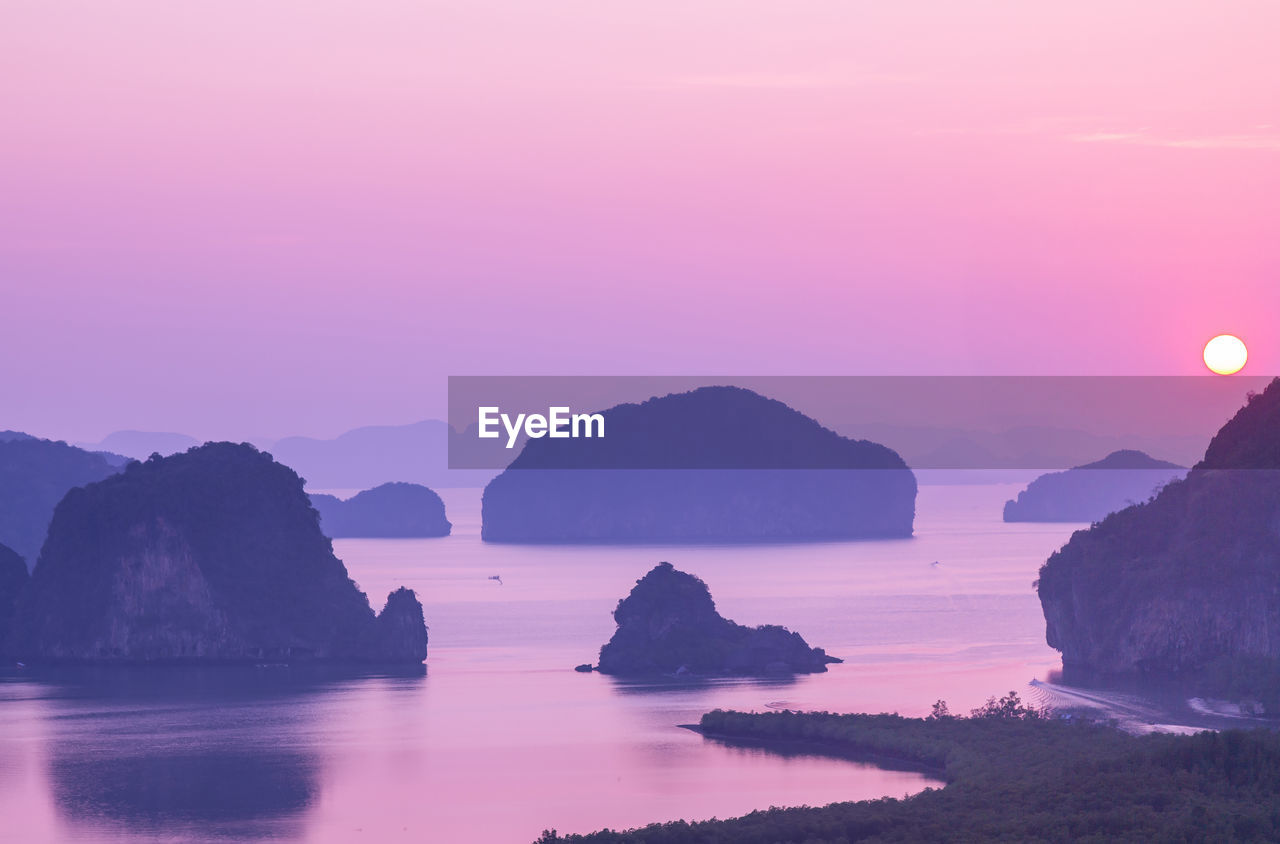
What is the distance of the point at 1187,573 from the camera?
92.6 meters

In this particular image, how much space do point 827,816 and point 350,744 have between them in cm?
3402

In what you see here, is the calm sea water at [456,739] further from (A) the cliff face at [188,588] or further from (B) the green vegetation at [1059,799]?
(B) the green vegetation at [1059,799]

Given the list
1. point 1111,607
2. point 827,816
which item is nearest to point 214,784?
point 827,816

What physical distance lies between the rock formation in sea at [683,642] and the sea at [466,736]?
1980 millimetres

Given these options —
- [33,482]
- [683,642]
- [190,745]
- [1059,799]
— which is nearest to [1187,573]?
[683,642]

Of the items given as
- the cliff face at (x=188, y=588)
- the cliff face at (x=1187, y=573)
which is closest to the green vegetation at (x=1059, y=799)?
the cliff face at (x=1187, y=573)

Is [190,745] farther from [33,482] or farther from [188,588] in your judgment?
[33,482]

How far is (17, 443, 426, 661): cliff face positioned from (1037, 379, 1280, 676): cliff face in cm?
4066

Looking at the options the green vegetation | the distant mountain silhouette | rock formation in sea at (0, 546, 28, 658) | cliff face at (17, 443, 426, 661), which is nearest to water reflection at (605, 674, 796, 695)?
cliff face at (17, 443, 426, 661)

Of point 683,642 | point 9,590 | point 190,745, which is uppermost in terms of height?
point 9,590

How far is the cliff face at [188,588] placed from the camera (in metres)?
110

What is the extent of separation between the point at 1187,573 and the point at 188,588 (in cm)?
5984

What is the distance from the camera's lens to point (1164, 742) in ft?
201

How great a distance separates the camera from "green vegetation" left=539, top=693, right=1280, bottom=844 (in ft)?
166
